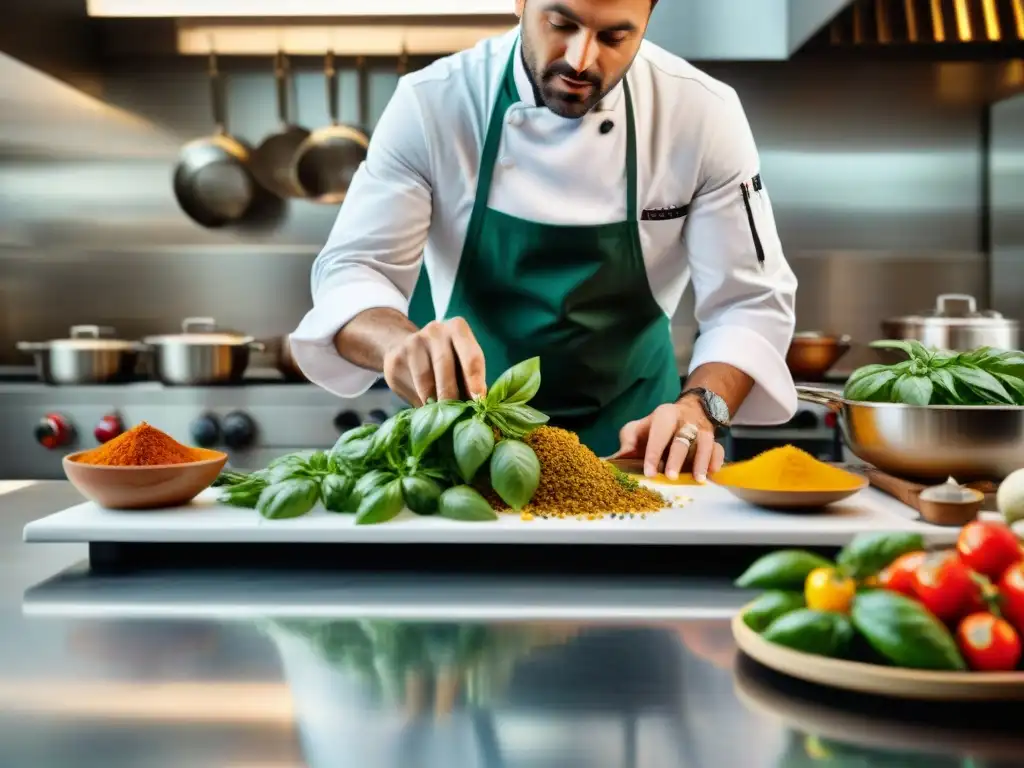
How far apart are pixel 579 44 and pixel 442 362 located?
0.57 meters

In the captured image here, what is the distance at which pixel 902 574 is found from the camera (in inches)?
26.9

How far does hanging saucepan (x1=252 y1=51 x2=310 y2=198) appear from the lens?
131 inches

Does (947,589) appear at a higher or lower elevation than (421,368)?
lower

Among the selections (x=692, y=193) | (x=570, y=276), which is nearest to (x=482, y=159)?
(x=570, y=276)

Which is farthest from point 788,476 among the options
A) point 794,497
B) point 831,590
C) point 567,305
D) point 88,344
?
point 88,344

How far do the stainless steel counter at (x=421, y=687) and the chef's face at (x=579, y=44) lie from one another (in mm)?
877

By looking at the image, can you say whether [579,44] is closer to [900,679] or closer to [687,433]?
[687,433]

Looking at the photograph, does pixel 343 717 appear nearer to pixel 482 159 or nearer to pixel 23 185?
pixel 482 159

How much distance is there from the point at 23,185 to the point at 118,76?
19.8 inches

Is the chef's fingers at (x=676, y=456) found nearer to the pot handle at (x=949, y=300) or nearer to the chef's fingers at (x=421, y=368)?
the chef's fingers at (x=421, y=368)

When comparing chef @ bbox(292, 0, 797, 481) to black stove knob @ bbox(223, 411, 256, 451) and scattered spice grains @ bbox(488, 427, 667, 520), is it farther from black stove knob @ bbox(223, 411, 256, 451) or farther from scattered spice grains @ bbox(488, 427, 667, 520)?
black stove knob @ bbox(223, 411, 256, 451)

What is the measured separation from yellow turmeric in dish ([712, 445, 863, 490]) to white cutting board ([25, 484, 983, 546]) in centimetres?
4

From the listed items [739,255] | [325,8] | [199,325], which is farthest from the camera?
[199,325]

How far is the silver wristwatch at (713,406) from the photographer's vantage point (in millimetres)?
1602
